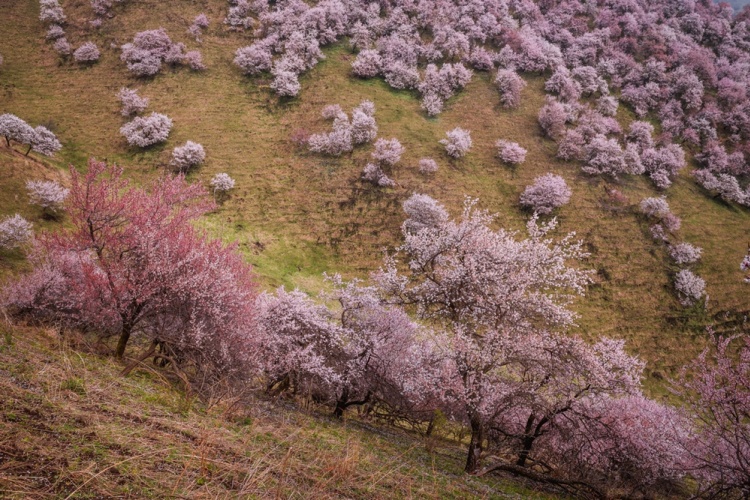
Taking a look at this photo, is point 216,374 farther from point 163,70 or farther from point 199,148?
point 163,70

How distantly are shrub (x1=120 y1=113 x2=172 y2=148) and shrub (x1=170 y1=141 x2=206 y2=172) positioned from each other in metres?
3.71

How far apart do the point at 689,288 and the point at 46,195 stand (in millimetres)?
68260

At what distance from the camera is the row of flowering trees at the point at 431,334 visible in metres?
12.5

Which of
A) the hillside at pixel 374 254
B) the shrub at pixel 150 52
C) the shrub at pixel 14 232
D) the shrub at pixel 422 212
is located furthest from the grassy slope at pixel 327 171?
the shrub at pixel 14 232

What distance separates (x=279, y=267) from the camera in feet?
123

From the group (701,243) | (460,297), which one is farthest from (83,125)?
(701,243)

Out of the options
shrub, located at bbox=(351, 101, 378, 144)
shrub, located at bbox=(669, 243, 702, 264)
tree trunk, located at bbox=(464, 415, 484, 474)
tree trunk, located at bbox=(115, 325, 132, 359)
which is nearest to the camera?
tree trunk, located at bbox=(464, 415, 484, 474)

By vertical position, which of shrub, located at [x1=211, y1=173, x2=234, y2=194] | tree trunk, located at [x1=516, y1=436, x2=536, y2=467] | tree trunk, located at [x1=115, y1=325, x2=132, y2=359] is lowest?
shrub, located at [x1=211, y1=173, x2=234, y2=194]

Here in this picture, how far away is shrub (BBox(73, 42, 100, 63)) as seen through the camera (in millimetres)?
54875

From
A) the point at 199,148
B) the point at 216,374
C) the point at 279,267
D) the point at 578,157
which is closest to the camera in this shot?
the point at 216,374

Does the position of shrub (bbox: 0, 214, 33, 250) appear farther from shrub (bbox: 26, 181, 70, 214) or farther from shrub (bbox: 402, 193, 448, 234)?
shrub (bbox: 402, 193, 448, 234)

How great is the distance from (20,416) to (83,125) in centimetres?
5845

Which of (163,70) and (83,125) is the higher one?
(163,70)

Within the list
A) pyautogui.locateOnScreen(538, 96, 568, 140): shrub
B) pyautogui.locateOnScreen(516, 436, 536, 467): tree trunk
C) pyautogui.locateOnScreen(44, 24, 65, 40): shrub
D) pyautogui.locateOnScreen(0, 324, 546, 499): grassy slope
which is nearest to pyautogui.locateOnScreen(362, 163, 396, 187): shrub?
pyautogui.locateOnScreen(538, 96, 568, 140): shrub
